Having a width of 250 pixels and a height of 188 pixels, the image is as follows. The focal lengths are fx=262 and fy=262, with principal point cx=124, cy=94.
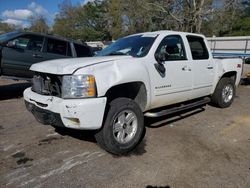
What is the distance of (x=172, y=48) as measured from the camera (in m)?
5.02

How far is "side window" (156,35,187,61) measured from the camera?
15.5 feet

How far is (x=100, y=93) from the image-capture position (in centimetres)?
356

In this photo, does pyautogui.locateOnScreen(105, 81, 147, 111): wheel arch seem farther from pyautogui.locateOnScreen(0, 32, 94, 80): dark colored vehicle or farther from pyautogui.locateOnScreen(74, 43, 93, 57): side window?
pyautogui.locateOnScreen(74, 43, 93, 57): side window

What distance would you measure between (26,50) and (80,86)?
4805mm

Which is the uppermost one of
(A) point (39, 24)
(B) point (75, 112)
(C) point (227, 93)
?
(A) point (39, 24)

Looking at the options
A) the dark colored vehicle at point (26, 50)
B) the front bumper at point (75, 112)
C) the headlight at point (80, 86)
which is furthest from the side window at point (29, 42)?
the headlight at point (80, 86)

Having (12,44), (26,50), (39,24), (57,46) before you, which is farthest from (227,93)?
(39,24)

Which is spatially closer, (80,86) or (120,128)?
(80,86)

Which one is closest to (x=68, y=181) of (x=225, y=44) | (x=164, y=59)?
(x=164, y=59)

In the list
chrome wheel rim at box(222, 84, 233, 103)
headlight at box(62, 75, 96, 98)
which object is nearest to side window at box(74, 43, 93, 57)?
chrome wheel rim at box(222, 84, 233, 103)

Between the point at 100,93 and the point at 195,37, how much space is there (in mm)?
3109

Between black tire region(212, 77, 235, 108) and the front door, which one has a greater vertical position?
the front door

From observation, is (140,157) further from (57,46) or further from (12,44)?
(57,46)

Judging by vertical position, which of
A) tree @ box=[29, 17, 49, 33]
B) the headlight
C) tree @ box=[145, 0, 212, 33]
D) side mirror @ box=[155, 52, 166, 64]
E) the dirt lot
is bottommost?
the dirt lot
